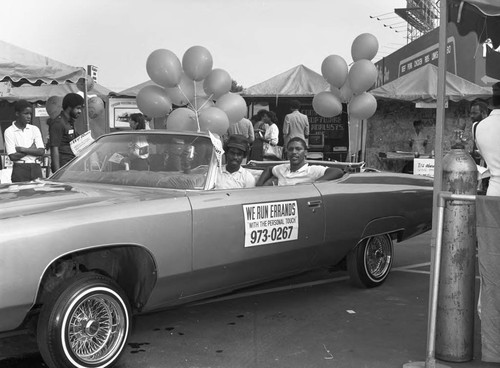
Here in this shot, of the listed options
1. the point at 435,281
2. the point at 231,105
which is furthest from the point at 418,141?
the point at 435,281

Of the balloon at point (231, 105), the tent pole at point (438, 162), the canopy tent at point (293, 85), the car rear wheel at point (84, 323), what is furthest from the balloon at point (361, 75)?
the car rear wheel at point (84, 323)

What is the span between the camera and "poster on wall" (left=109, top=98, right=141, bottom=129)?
56.2 ft

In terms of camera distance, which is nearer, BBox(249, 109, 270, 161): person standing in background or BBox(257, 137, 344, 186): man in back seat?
BBox(257, 137, 344, 186): man in back seat

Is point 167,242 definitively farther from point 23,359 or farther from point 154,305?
point 23,359

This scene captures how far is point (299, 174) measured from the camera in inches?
237

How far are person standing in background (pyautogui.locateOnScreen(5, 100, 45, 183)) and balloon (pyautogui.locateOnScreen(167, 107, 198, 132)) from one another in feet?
7.03

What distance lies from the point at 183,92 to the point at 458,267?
4.38m

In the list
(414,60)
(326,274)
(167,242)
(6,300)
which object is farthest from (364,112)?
(414,60)

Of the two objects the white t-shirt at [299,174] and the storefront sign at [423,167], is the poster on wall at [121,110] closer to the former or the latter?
the storefront sign at [423,167]

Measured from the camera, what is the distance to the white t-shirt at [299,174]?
5.94 m

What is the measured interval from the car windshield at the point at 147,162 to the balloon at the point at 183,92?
7.87 feet

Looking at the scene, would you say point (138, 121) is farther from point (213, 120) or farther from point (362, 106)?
point (213, 120)

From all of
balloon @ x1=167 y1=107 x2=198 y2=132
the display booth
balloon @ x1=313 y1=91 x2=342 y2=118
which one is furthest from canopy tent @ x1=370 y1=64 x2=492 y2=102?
balloon @ x1=167 y1=107 x2=198 y2=132

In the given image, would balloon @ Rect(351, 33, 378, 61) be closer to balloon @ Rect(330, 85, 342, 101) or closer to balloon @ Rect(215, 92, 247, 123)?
balloon @ Rect(330, 85, 342, 101)
